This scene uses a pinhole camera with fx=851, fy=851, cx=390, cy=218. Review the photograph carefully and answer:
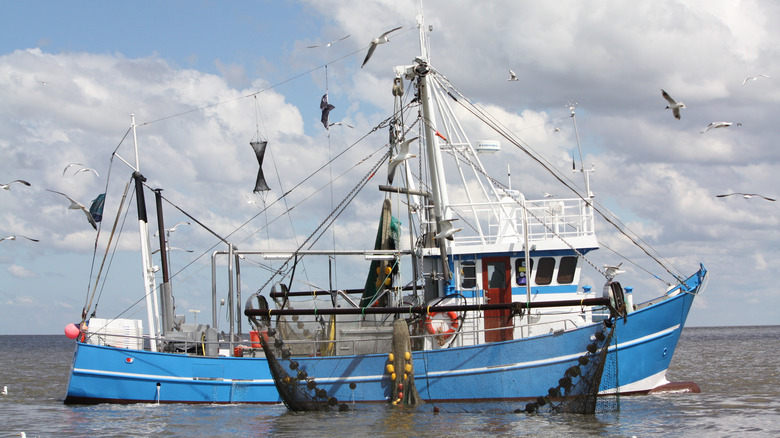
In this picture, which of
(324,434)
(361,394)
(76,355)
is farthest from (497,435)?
(76,355)

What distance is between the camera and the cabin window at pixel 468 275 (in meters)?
18.6

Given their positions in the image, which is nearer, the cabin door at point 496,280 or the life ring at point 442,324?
the life ring at point 442,324

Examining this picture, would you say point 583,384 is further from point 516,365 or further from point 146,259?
point 146,259

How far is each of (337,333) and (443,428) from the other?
13.3 feet

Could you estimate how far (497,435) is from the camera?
45.6 ft

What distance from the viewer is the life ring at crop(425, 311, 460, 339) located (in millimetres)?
17328

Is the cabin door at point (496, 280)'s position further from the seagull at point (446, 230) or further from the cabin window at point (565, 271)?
the seagull at point (446, 230)

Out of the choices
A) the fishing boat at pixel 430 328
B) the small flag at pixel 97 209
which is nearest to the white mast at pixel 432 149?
the fishing boat at pixel 430 328

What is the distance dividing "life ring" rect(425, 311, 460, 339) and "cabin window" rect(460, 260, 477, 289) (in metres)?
1.28

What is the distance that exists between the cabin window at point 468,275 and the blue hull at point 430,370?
1941 mm

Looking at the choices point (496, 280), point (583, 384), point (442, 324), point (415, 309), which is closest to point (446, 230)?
point (415, 309)

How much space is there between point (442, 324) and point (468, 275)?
5.28 ft

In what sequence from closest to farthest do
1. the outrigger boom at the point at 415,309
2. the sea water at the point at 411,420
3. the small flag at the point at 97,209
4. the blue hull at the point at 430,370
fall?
the sea water at the point at 411,420 → the outrigger boom at the point at 415,309 → the blue hull at the point at 430,370 → the small flag at the point at 97,209

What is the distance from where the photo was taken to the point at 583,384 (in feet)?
50.8
